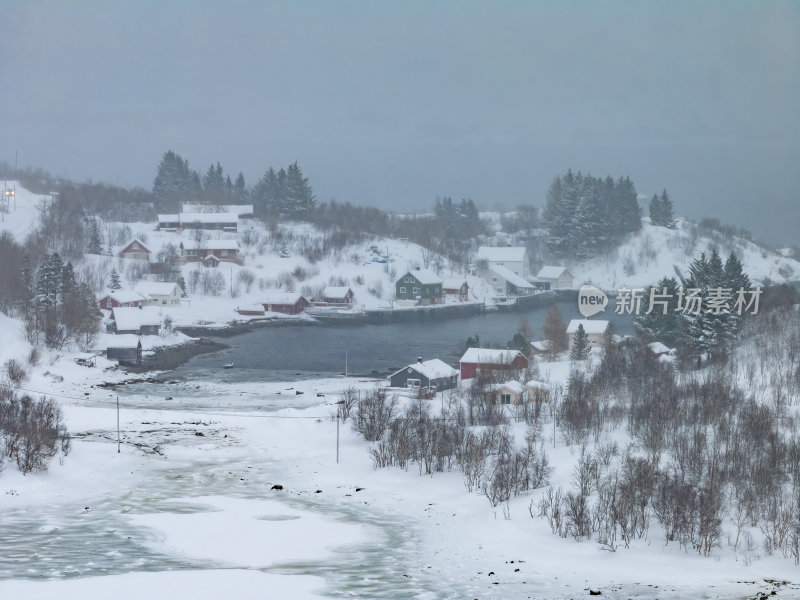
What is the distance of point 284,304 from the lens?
5844 centimetres

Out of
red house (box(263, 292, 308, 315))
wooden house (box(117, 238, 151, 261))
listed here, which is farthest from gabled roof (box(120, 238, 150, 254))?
red house (box(263, 292, 308, 315))

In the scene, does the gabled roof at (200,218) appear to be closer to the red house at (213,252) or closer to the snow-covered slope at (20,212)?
the red house at (213,252)

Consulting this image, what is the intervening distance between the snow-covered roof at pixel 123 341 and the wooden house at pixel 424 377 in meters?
13.7

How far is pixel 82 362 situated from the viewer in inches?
1465

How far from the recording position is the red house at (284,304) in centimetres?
5841

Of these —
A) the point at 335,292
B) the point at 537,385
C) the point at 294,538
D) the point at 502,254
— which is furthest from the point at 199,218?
the point at 294,538

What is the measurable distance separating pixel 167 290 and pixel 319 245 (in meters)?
18.7

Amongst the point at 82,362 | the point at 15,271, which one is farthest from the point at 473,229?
the point at 82,362

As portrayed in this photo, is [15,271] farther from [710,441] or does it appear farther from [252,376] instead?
[710,441]

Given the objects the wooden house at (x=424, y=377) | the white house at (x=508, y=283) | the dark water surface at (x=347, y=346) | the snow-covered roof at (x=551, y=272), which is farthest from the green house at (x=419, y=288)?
the wooden house at (x=424, y=377)

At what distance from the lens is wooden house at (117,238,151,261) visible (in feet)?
213

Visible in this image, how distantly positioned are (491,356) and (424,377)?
3.30 meters

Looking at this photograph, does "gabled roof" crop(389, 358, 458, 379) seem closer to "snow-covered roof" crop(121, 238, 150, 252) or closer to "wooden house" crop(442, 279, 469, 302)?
"wooden house" crop(442, 279, 469, 302)

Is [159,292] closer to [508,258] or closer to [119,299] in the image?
[119,299]
